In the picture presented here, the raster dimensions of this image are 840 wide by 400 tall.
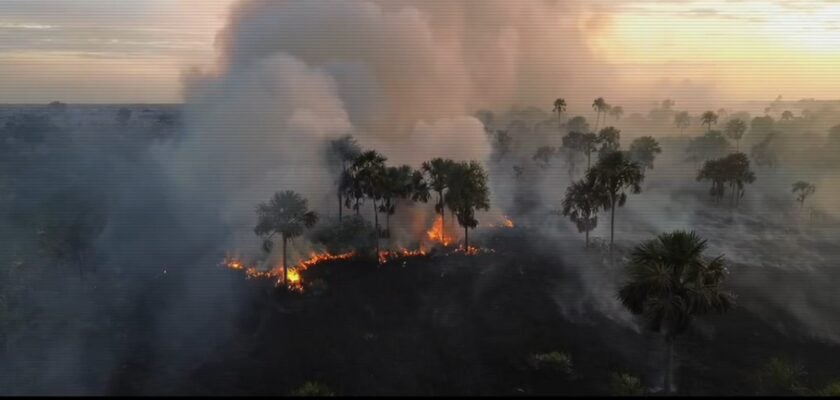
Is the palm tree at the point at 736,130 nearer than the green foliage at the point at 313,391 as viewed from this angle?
No

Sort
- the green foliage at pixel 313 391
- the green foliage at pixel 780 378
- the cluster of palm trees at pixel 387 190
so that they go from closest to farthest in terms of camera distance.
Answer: the green foliage at pixel 313 391 < the green foliage at pixel 780 378 < the cluster of palm trees at pixel 387 190

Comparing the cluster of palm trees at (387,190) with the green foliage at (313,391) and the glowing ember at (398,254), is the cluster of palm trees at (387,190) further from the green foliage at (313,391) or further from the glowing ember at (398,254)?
the green foliage at (313,391)

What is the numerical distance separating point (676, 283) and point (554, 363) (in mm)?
11511

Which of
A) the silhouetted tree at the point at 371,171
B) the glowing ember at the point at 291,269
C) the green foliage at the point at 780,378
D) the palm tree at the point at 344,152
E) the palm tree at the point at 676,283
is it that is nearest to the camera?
the palm tree at the point at 676,283

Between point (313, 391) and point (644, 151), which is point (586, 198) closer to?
point (313, 391)

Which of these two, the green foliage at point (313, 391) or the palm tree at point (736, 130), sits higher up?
the palm tree at point (736, 130)

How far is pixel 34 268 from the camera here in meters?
63.4

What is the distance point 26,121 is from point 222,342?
155 metres

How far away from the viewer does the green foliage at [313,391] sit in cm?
3456

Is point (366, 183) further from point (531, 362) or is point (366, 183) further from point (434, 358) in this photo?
point (531, 362)

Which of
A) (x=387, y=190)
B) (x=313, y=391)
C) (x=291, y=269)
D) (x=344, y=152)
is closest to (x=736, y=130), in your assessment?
(x=344, y=152)

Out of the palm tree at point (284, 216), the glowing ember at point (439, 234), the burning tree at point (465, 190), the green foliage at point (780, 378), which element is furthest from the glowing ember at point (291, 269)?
the green foliage at point (780, 378)

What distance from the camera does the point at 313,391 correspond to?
3475 cm

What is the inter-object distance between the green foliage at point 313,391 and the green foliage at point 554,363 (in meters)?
14.1
